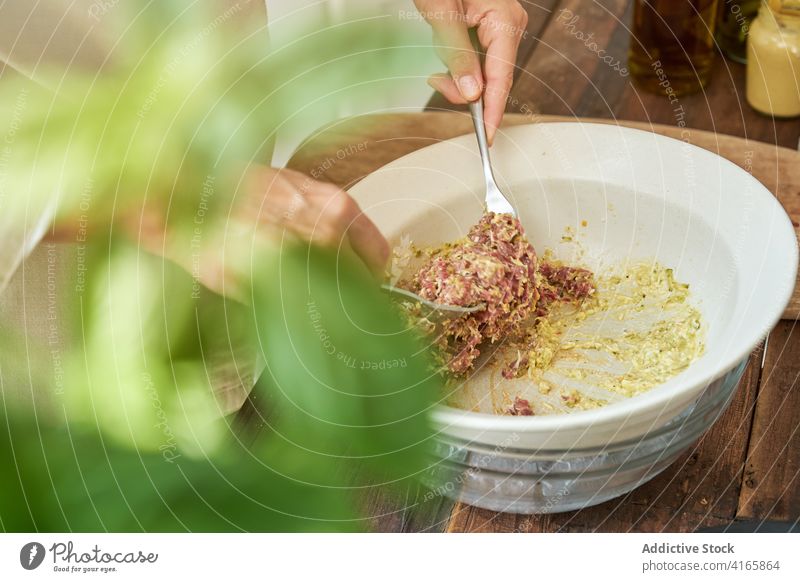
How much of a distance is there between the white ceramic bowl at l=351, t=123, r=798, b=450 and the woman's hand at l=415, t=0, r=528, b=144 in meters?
0.03

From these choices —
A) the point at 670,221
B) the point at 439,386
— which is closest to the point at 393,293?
the point at 439,386

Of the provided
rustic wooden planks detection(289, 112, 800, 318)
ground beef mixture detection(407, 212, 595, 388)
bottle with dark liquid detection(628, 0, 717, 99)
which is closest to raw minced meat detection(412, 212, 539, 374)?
ground beef mixture detection(407, 212, 595, 388)

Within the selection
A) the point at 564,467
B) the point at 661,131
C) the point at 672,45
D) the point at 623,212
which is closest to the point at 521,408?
the point at 564,467

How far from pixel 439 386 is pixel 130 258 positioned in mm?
178

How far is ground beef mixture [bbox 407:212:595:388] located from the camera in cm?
49

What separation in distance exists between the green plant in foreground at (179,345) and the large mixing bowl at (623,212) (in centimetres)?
7

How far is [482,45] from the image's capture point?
1.96 ft

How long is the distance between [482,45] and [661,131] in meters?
0.15

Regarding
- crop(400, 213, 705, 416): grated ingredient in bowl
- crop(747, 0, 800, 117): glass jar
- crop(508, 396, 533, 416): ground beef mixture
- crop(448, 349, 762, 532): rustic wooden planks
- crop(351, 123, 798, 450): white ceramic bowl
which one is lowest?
crop(448, 349, 762, 532): rustic wooden planks

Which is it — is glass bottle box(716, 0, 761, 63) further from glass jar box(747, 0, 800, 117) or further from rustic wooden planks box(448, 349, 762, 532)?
rustic wooden planks box(448, 349, 762, 532)

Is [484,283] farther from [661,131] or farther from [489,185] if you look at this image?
[661,131]
